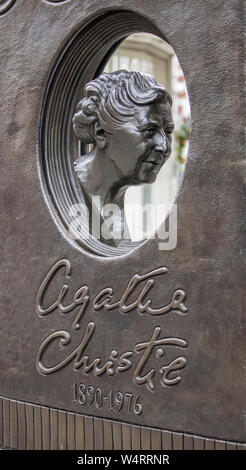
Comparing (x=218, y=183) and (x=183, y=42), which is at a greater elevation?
(x=183, y=42)

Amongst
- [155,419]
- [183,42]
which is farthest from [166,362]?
[183,42]

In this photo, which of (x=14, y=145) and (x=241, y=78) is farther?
(x=14, y=145)

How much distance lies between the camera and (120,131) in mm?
1962

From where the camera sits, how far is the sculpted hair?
6.39 feet

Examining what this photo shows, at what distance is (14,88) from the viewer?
2.18 m

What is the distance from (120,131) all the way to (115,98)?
103 mm

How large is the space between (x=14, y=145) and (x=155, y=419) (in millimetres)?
1002

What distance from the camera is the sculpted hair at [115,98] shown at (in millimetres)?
1946

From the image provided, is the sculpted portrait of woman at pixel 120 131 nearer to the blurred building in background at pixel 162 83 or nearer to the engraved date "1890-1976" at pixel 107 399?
the engraved date "1890-1976" at pixel 107 399

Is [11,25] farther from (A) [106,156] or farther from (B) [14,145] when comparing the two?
(A) [106,156]

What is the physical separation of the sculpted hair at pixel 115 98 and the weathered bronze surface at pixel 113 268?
0.44ft
